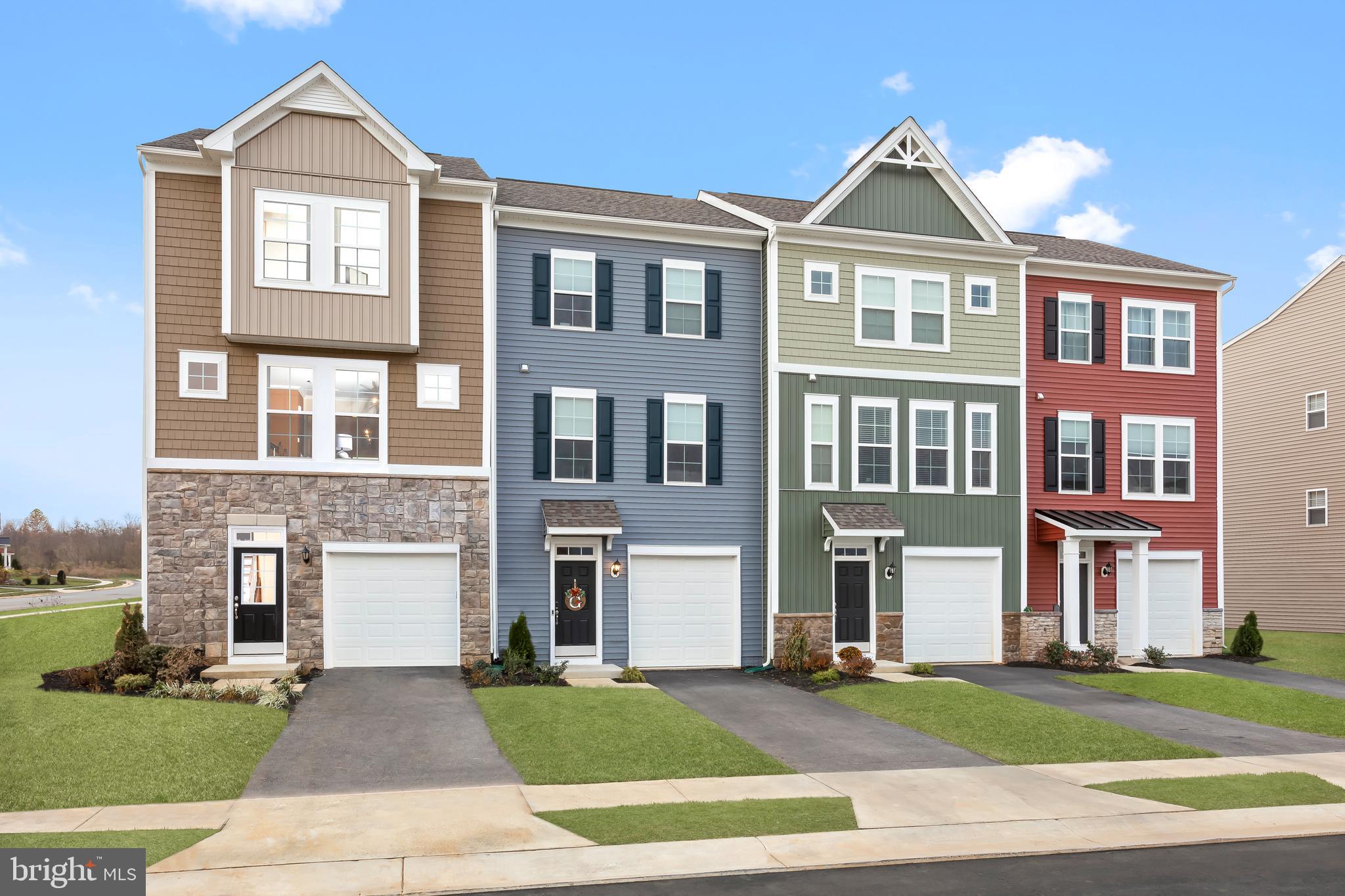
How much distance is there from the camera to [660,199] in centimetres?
2523

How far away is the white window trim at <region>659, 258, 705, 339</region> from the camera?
22547 millimetres

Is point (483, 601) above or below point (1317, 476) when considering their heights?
below

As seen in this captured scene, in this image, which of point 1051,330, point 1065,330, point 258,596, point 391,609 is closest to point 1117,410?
point 1065,330

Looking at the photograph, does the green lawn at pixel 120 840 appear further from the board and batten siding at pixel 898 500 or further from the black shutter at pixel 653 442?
the board and batten siding at pixel 898 500

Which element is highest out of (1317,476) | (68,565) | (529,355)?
(529,355)

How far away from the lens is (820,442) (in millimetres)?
23000

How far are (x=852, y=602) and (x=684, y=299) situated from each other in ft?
25.3

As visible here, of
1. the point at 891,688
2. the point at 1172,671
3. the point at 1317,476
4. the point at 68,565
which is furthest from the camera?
the point at 68,565

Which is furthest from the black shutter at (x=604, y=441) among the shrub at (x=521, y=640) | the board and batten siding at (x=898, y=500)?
the board and batten siding at (x=898, y=500)

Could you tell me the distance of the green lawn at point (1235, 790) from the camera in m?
12.4

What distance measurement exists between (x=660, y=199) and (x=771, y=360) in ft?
18.0

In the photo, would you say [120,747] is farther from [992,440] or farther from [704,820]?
[992,440]

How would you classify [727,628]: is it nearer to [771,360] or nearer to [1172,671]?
[771,360]

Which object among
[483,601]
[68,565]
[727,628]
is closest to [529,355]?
[483,601]
